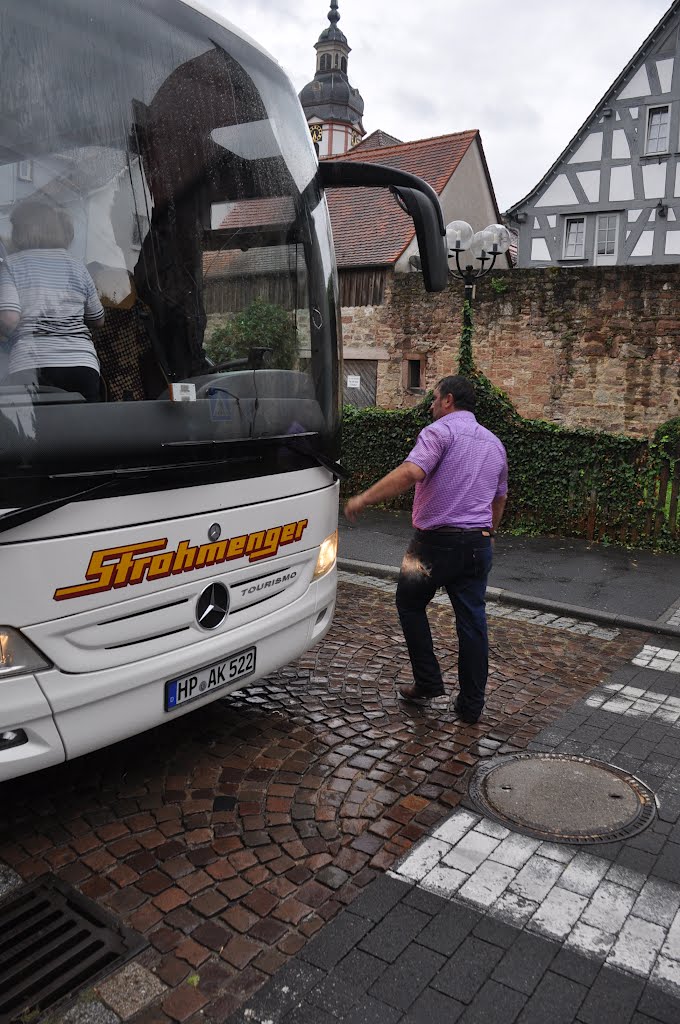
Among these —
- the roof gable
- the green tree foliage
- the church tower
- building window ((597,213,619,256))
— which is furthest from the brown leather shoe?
the church tower

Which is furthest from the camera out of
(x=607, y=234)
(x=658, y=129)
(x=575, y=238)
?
(x=575, y=238)

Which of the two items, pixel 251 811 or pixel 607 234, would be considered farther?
pixel 607 234

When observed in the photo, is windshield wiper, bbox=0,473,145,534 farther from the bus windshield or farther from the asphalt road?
the asphalt road

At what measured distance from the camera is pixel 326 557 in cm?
456

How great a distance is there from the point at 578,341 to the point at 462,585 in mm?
11288

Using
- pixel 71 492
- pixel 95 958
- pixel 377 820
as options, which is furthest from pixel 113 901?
pixel 71 492

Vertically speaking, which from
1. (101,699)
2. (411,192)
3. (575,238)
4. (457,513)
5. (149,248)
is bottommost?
(101,699)

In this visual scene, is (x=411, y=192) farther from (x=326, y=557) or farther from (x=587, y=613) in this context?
(x=587, y=613)

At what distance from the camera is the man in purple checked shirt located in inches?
178

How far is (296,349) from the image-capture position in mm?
4035

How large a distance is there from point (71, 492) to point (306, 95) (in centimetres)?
6883

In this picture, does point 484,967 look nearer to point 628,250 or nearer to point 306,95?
point 628,250

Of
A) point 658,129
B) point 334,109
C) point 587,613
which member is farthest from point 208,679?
point 334,109

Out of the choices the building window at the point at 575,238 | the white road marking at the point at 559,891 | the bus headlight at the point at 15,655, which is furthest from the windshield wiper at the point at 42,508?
the building window at the point at 575,238
